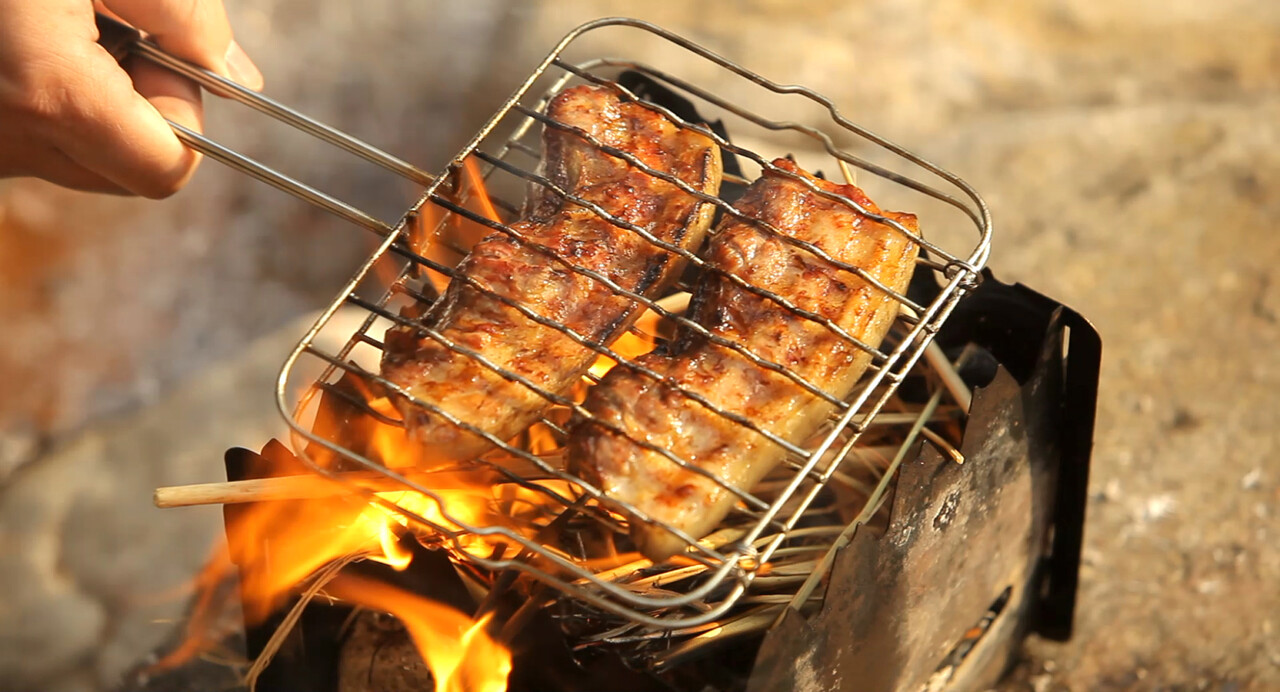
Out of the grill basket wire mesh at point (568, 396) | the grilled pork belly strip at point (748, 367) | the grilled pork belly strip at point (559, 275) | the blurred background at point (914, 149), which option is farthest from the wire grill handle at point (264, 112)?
the blurred background at point (914, 149)

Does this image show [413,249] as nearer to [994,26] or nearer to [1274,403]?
[1274,403]

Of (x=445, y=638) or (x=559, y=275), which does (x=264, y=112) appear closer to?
(x=559, y=275)

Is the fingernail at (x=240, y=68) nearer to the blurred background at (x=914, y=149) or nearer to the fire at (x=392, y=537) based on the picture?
the fire at (x=392, y=537)

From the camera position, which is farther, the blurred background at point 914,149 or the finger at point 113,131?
the blurred background at point 914,149

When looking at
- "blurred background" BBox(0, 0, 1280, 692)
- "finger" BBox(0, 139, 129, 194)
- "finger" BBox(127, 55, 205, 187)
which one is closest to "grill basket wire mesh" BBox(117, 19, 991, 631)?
"finger" BBox(127, 55, 205, 187)

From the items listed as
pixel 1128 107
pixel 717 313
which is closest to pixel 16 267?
pixel 717 313

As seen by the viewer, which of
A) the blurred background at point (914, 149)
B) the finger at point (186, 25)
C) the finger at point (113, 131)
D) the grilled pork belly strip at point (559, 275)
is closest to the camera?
the grilled pork belly strip at point (559, 275)

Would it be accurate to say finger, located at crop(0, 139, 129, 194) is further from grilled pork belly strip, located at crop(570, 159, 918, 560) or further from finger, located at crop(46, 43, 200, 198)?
grilled pork belly strip, located at crop(570, 159, 918, 560)
